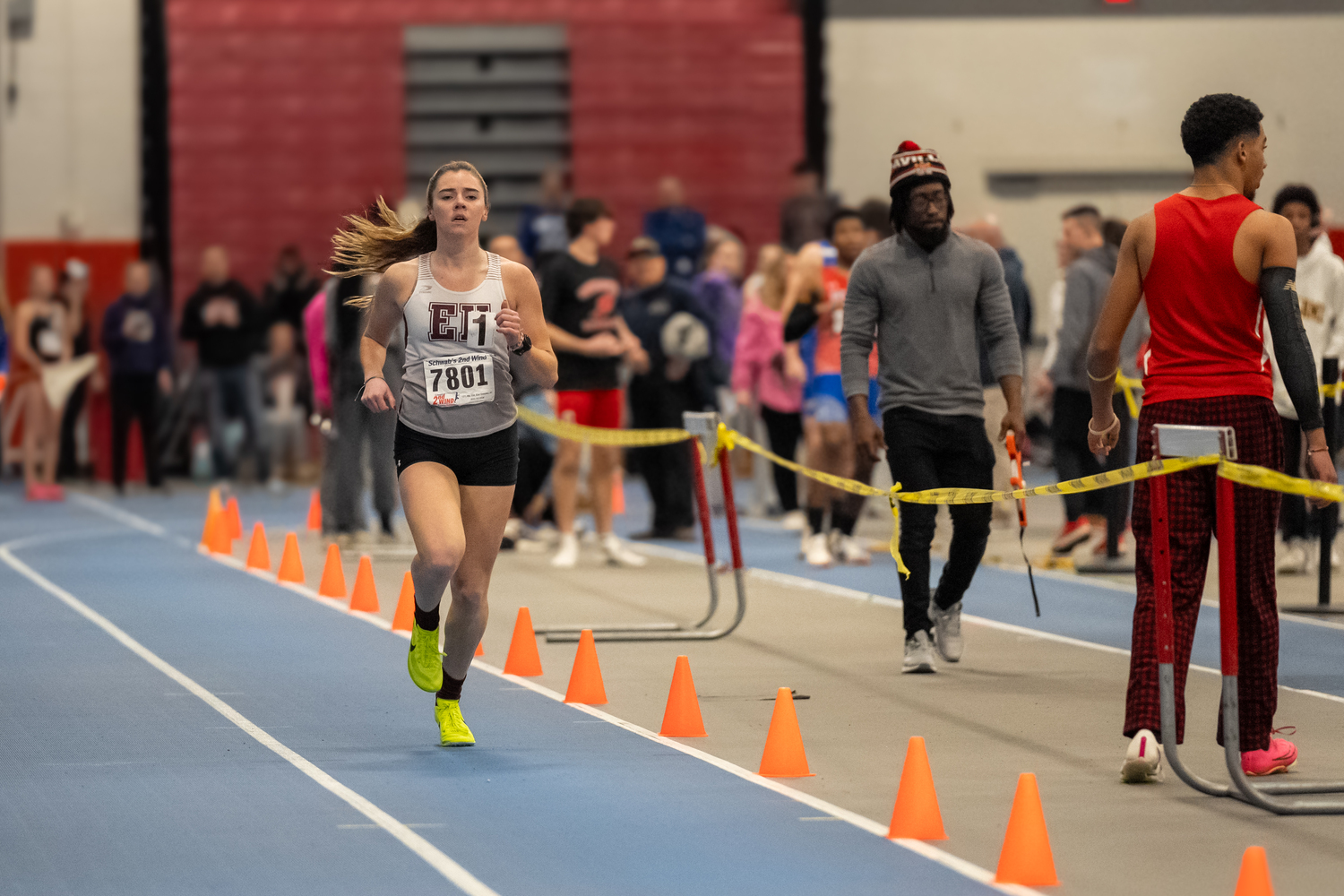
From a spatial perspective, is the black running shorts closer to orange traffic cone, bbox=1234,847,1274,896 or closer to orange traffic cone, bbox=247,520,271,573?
orange traffic cone, bbox=1234,847,1274,896

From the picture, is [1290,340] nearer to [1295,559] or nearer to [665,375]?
[1295,559]

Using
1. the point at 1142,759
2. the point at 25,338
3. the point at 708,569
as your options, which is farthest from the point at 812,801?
the point at 25,338

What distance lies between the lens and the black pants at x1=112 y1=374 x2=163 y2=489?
1927cm

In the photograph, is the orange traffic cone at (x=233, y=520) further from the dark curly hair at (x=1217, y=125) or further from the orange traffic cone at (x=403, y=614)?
the dark curly hair at (x=1217, y=125)

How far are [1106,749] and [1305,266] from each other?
18.2 feet

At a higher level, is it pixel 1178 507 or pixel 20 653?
pixel 1178 507

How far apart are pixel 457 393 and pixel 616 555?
609 cm

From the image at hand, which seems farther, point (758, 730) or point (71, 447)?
point (71, 447)

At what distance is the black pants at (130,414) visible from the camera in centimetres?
1927

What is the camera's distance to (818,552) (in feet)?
43.4

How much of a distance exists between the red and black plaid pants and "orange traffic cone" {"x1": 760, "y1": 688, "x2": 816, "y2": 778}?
1.02 m

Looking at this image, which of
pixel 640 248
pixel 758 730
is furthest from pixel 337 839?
pixel 640 248

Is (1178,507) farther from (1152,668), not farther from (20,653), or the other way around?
(20,653)

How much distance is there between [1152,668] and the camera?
6.33m
